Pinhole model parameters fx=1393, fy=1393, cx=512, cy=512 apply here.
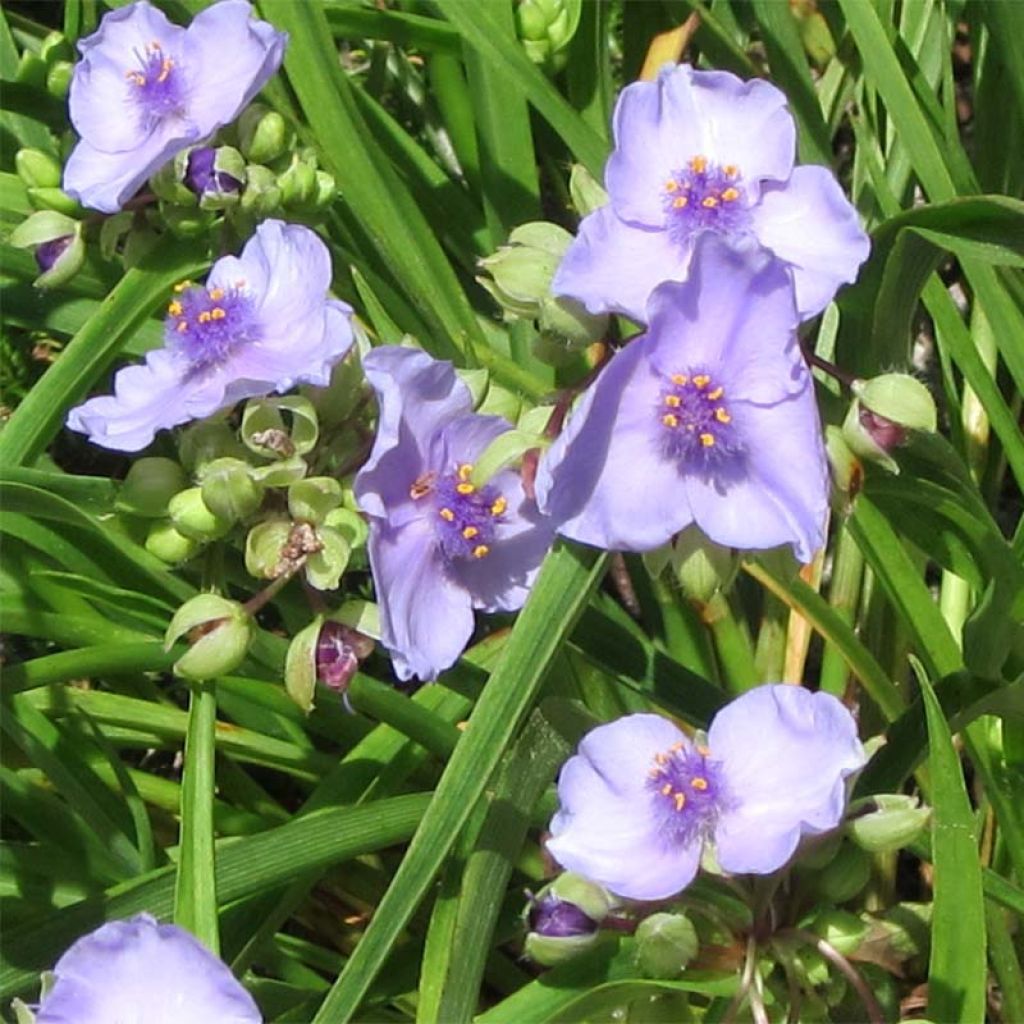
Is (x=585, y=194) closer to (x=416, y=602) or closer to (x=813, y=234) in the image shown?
(x=813, y=234)

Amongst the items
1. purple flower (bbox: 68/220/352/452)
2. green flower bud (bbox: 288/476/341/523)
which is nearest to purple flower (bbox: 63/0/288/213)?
purple flower (bbox: 68/220/352/452)

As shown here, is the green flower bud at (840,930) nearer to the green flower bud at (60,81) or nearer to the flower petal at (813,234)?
the flower petal at (813,234)

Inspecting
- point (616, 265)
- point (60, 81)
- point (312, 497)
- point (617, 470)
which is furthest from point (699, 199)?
point (60, 81)

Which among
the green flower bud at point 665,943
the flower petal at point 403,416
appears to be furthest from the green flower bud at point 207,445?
the green flower bud at point 665,943

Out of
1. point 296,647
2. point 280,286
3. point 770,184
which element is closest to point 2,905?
point 296,647

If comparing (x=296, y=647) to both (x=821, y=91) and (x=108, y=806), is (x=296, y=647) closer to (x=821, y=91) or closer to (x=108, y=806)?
(x=108, y=806)

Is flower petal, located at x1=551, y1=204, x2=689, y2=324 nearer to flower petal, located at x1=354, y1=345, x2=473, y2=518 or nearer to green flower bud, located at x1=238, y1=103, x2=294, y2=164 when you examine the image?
flower petal, located at x1=354, y1=345, x2=473, y2=518
